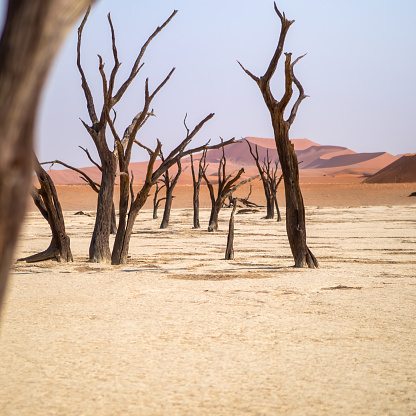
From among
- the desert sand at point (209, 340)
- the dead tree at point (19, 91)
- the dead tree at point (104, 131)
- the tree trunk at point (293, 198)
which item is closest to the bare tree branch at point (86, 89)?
the dead tree at point (104, 131)

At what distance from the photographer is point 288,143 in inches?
325

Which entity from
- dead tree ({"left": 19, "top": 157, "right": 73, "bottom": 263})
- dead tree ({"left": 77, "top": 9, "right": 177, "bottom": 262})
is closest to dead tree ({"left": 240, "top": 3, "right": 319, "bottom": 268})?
dead tree ({"left": 77, "top": 9, "right": 177, "bottom": 262})

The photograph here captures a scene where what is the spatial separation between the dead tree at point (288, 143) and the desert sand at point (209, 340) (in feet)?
1.39

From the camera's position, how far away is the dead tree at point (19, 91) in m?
1.40

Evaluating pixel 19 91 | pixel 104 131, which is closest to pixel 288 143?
pixel 104 131

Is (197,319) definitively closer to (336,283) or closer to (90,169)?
(336,283)

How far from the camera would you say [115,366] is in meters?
3.70

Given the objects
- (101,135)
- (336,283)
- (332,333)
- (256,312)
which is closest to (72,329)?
(256,312)

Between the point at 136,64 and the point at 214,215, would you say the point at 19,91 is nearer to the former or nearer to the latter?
the point at 136,64

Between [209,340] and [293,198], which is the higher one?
[293,198]

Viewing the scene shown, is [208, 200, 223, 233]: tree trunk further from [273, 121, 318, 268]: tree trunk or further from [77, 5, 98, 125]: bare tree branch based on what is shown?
[273, 121, 318, 268]: tree trunk

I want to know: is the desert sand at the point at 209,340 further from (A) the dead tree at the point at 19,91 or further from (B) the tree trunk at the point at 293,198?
(A) the dead tree at the point at 19,91

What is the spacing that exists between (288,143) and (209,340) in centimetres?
442

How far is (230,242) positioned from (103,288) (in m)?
3.32
